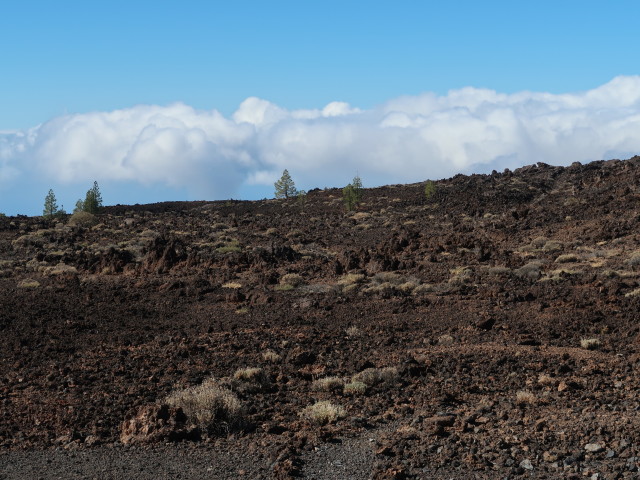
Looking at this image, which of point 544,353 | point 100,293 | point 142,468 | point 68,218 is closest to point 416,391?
point 544,353

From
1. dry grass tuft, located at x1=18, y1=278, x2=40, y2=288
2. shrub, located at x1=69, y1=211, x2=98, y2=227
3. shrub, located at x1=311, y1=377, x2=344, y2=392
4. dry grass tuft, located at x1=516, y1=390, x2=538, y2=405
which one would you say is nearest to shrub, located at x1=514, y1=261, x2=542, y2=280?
shrub, located at x1=311, y1=377, x2=344, y2=392

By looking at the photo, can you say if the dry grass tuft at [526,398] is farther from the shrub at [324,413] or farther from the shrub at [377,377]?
the shrub at [324,413]

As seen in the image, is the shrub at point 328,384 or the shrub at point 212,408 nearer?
the shrub at point 212,408

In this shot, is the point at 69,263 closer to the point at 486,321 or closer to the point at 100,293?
the point at 100,293

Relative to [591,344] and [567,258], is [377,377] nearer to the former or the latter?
[591,344]

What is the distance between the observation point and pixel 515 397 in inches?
493

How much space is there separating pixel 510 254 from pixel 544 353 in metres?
17.1

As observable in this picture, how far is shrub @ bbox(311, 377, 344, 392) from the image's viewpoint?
1366cm

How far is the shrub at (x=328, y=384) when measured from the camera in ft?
44.8

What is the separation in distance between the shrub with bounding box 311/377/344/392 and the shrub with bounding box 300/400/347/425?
4.49 feet

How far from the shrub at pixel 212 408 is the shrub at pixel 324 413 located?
122 centimetres

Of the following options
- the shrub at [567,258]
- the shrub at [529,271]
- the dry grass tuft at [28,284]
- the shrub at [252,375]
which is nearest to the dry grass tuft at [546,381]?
the shrub at [252,375]

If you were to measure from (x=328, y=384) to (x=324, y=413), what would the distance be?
176cm

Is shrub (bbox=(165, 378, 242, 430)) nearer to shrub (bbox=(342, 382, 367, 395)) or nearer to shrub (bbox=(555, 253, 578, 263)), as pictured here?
shrub (bbox=(342, 382, 367, 395))
